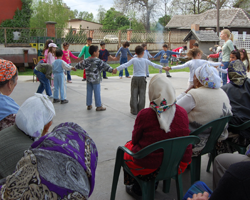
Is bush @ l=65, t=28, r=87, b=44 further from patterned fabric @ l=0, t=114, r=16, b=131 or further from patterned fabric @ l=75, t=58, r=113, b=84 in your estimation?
patterned fabric @ l=0, t=114, r=16, b=131

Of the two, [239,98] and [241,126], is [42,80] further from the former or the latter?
[241,126]

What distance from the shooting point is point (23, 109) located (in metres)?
1.87

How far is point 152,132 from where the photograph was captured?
240 cm

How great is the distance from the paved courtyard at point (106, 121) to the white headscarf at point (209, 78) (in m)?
1.20

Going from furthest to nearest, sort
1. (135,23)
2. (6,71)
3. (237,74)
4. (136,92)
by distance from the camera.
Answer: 1. (135,23)
2. (136,92)
3. (237,74)
4. (6,71)

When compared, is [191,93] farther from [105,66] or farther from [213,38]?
[213,38]

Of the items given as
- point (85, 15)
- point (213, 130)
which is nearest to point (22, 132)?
point (213, 130)

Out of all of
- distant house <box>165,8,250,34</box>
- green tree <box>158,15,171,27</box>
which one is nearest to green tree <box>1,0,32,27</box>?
distant house <box>165,8,250,34</box>

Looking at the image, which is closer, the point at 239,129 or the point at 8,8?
the point at 239,129

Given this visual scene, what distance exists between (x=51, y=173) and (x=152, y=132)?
44.9 inches

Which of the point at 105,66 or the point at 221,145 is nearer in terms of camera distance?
the point at 221,145

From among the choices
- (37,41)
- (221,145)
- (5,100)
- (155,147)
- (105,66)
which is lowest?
(221,145)

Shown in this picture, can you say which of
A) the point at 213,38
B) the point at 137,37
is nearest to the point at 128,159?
the point at 213,38

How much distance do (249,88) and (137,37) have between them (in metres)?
19.6
